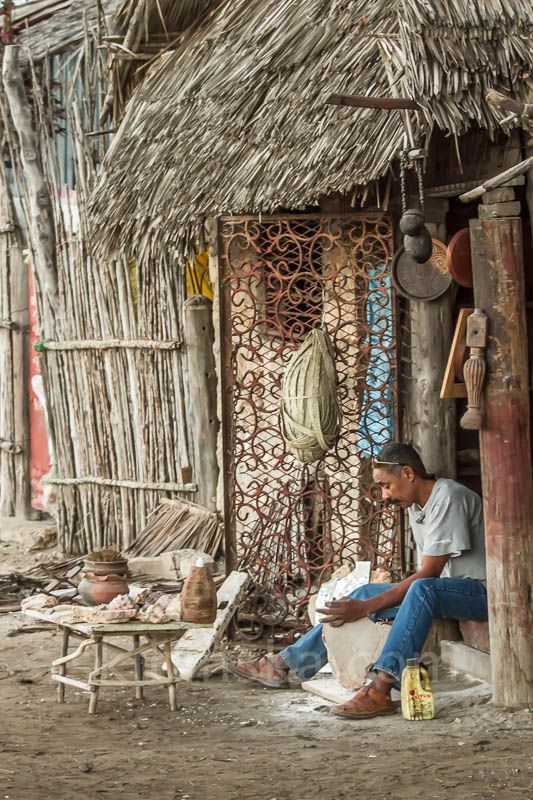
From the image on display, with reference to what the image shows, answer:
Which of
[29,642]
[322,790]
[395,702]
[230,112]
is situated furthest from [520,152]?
[29,642]

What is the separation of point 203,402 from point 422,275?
310 centimetres

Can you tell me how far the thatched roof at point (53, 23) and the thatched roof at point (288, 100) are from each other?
5.74 feet

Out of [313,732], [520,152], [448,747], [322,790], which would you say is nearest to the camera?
[322,790]

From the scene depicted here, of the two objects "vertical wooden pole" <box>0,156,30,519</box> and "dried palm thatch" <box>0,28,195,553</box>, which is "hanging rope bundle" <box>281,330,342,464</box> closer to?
"dried palm thatch" <box>0,28,195,553</box>

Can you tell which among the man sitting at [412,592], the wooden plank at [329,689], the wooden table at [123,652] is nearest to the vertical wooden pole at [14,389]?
the wooden table at [123,652]

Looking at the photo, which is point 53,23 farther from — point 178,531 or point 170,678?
point 170,678

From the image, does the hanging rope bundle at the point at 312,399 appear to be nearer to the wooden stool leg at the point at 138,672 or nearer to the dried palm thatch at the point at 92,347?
the wooden stool leg at the point at 138,672

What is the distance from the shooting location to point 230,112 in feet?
26.2

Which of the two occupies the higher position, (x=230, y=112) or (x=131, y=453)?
(x=230, y=112)

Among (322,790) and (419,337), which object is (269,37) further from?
(322,790)

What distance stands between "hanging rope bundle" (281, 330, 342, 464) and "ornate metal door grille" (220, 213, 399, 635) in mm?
139

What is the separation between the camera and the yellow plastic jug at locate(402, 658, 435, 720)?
→ 5.78m

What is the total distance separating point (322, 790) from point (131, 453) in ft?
17.9

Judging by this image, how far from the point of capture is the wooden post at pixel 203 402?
9539 mm
